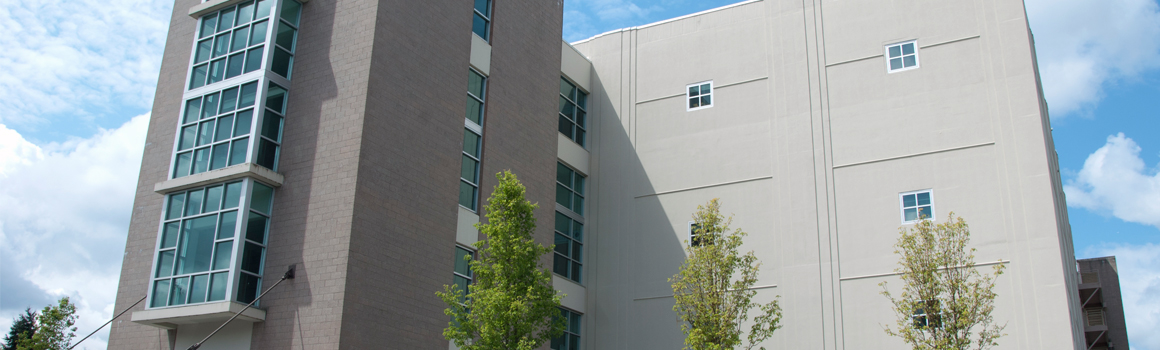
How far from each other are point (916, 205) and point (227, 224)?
17.9 meters

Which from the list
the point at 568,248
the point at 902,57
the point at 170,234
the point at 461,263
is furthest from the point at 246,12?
the point at 902,57

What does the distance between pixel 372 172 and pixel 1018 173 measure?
54.6 feet

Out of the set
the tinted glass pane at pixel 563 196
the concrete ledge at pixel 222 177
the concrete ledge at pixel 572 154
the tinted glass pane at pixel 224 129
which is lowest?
the concrete ledge at pixel 222 177

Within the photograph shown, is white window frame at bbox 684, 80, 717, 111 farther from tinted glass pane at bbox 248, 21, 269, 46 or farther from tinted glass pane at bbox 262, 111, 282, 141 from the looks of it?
tinted glass pane at bbox 248, 21, 269, 46

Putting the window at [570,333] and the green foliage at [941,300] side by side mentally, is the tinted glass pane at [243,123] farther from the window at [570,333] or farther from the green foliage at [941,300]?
the green foliage at [941,300]

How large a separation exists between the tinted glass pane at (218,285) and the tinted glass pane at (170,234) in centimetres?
186

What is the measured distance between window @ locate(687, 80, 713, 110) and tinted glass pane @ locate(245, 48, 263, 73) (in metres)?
13.8

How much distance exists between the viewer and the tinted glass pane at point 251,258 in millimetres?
19453

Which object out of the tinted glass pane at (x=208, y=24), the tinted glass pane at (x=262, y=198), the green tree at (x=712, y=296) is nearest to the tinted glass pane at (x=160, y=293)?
the tinted glass pane at (x=262, y=198)

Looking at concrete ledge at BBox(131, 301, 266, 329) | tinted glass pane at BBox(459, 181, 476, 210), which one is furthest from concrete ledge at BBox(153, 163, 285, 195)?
tinted glass pane at BBox(459, 181, 476, 210)

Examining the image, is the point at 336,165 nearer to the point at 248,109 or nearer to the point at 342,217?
the point at 342,217

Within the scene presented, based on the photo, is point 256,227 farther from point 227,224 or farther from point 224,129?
point 224,129

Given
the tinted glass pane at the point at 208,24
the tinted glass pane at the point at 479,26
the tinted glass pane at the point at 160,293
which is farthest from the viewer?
the tinted glass pane at the point at 479,26

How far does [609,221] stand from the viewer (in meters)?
28.8
